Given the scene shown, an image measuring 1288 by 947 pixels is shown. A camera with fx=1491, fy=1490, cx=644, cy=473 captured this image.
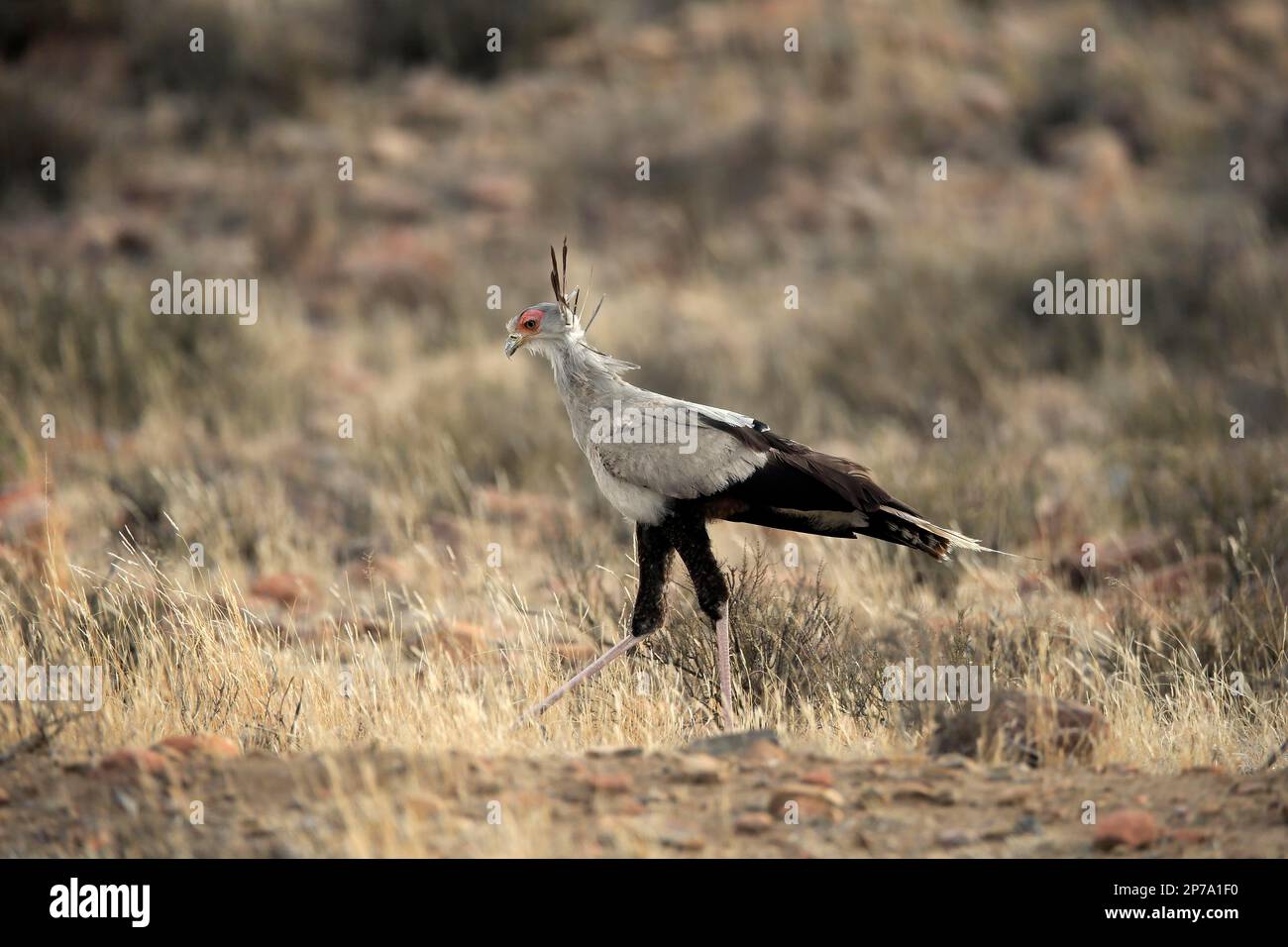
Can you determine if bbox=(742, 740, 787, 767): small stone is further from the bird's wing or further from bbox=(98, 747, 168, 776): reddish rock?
bbox=(98, 747, 168, 776): reddish rock

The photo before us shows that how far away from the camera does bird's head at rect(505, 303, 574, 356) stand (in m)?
5.37

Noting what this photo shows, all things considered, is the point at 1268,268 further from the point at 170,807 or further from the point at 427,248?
the point at 170,807

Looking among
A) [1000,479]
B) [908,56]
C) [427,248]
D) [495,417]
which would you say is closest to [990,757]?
[1000,479]

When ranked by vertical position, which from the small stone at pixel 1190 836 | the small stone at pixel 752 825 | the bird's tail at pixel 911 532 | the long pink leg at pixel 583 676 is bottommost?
the small stone at pixel 1190 836

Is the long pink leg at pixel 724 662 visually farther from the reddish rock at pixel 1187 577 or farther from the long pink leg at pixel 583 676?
the reddish rock at pixel 1187 577

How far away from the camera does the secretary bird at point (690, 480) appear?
508 cm

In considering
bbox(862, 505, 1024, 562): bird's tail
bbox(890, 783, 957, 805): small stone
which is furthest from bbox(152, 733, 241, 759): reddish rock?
bbox(862, 505, 1024, 562): bird's tail

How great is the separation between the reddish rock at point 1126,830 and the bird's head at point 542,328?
2.47 m

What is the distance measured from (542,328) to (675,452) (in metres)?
0.74

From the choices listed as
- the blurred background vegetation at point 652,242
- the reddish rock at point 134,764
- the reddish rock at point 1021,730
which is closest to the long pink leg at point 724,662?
the reddish rock at point 1021,730

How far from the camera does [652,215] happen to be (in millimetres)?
16953

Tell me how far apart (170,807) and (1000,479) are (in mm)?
6109

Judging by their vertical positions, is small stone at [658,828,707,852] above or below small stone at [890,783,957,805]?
below

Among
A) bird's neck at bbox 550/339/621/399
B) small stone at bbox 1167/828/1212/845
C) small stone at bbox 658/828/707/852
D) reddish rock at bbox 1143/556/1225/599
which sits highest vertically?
bird's neck at bbox 550/339/621/399
